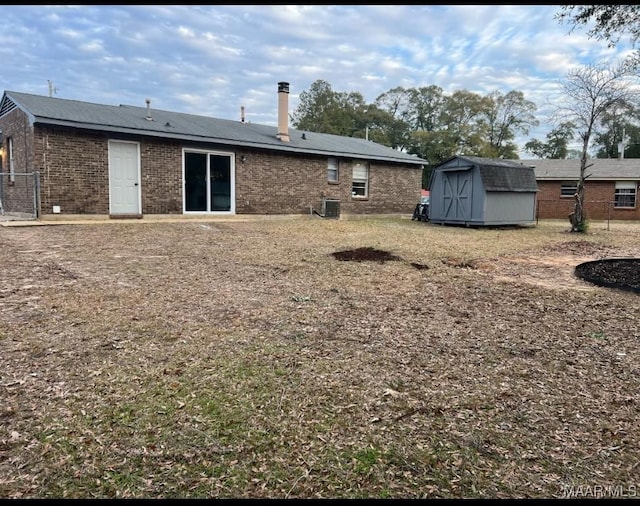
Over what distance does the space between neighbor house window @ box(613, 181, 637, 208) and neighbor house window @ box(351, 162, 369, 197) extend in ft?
48.6

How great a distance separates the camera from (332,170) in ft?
59.7

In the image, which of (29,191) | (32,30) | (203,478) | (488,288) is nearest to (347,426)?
(203,478)

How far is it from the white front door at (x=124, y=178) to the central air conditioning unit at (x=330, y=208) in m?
6.83

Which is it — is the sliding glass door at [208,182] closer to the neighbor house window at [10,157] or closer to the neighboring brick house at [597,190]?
the neighbor house window at [10,157]

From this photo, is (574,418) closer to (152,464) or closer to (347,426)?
(347,426)

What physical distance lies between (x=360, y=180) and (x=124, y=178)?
32.2ft

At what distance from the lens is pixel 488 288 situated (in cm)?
605

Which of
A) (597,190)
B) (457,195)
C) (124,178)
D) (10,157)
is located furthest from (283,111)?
(597,190)

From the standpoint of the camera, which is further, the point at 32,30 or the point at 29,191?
the point at 29,191

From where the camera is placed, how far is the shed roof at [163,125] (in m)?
11.9

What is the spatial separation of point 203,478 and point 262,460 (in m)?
0.29

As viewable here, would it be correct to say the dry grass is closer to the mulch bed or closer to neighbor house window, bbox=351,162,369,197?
the mulch bed

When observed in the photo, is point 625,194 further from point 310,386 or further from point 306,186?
point 310,386

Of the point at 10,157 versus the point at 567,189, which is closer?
the point at 10,157
